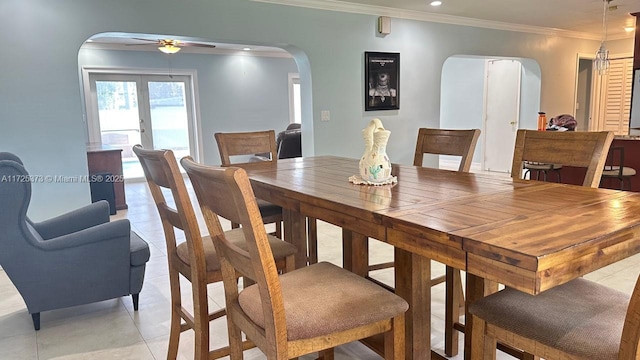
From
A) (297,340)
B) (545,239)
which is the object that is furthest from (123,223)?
(545,239)

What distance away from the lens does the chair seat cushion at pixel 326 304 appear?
1261mm

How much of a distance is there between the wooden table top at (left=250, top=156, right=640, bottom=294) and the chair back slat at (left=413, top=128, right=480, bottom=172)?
1.22ft

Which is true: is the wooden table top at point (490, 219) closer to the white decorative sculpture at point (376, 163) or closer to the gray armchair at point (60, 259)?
the white decorative sculpture at point (376, 163)

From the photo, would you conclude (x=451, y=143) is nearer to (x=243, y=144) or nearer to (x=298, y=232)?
(x=298, y=232)

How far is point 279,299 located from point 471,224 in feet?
1.81

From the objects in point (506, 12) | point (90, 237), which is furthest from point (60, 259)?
point (506, 12)

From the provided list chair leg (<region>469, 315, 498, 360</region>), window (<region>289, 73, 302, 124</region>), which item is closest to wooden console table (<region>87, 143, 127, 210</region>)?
window (<region>289, 73, 302, 124</region>)

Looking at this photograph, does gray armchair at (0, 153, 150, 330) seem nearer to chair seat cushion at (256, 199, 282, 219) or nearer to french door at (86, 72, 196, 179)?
chair seat cushion at (256, 199, 282, 219)

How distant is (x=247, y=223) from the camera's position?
3.75ft

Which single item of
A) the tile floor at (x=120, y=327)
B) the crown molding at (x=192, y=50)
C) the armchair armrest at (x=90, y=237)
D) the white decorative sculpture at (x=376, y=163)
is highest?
the crown molding at (x=192, y=50)

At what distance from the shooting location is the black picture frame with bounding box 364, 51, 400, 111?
5.22 m

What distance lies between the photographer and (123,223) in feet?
8.39

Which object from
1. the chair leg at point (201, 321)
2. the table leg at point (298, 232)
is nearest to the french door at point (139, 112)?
the table leg at point (298, 232)

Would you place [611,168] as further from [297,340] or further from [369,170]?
[297,340]
